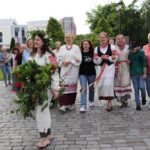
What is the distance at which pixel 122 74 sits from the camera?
1051cm

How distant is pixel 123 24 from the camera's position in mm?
61469

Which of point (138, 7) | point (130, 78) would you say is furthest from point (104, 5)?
point (130, 78)

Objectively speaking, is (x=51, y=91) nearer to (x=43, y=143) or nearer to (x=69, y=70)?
(x=43, y=143)

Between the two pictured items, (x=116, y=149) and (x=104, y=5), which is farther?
(x=104, y=5)

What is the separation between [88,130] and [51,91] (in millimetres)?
1404

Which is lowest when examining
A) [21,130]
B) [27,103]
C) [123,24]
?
[21,130]

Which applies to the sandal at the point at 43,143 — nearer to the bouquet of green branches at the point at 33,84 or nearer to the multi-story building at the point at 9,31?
the bouquet of green branches at the point at 33,84

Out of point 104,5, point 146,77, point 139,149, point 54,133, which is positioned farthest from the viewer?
point 104,5

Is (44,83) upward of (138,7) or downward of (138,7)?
downward

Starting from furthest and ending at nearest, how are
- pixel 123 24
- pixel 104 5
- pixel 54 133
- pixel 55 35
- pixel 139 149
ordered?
pixel 104 5 < pixel 123 24 < pixel 55 35 < pixel 54 133 < pixel 139 149

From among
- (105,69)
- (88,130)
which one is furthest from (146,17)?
(88,130)

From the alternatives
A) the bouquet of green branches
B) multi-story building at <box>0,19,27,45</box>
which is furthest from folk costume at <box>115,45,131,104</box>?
multi-story building at <box>0,19,27,45</box>

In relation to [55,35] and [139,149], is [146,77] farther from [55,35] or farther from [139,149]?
[55,35]

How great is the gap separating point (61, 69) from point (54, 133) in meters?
2.85
